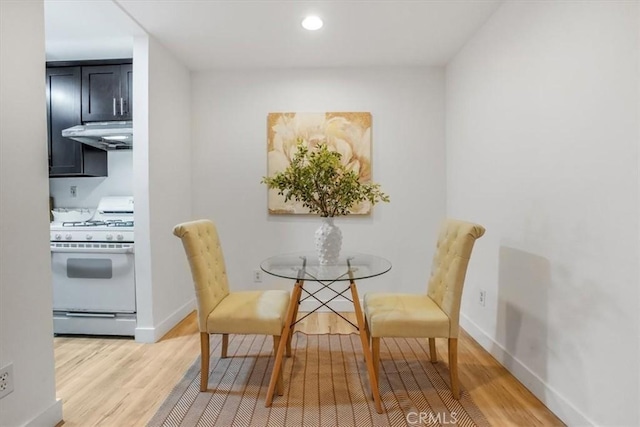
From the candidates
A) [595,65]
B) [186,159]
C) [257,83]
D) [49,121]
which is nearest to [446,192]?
[595,65]

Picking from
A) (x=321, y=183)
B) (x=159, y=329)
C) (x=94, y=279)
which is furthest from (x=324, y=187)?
(x=94, y=279)

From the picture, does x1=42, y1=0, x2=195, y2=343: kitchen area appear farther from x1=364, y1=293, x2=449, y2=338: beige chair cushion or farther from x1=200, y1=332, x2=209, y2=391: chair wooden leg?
x1=364, y1=293, x2=449, y2=338: beige chair cushion

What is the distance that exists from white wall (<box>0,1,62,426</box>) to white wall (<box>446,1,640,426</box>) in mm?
2436

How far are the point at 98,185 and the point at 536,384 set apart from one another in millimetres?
3793

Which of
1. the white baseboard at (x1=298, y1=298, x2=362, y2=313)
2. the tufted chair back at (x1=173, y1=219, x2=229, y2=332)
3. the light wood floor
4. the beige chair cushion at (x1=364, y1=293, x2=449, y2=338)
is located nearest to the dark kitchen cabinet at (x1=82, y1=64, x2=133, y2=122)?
the tufted chair back at (x1=173, y1=219, x2=229, y2=332)

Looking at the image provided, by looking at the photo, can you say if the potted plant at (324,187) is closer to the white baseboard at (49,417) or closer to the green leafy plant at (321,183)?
the green leafy plant at (321,183)

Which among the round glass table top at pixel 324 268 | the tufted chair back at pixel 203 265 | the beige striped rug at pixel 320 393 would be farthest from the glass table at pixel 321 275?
the tufted chair back at pixel 203 265

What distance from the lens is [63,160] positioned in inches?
119

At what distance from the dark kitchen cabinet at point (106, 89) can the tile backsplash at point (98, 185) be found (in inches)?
18.2

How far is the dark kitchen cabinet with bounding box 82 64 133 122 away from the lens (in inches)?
113

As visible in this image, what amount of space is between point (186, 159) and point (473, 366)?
2.88 meters

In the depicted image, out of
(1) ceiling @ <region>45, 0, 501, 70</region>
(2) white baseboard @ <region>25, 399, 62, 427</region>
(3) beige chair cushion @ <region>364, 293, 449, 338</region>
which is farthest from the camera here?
(1) ceiling @ <region>45, 0, 501, 70</region>

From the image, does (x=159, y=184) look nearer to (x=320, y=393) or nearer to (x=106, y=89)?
(x=106, y=89)

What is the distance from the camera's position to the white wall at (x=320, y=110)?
10.6ft
